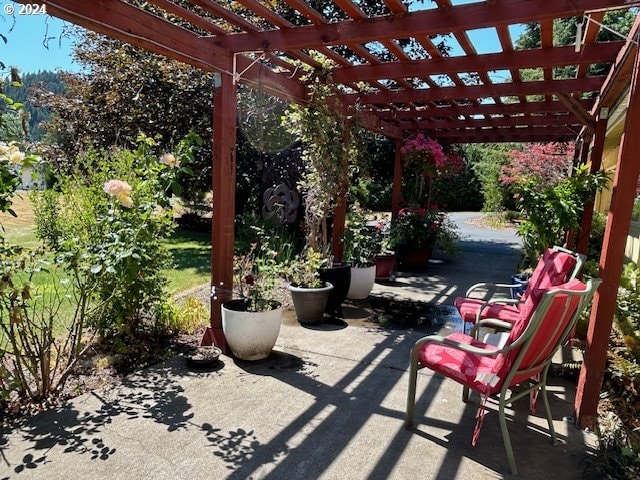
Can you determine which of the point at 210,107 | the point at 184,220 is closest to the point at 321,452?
the point at 210,107

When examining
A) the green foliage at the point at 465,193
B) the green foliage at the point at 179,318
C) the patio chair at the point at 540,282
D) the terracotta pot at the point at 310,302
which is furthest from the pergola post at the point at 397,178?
the green foliage at the point at 465,193

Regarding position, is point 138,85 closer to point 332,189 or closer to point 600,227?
point 332,189

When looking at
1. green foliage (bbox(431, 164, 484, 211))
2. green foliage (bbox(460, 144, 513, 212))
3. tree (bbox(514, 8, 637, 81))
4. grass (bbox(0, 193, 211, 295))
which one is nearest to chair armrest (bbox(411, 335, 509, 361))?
grass (bbox(0, 193, 211, 295))

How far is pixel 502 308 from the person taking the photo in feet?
11.7

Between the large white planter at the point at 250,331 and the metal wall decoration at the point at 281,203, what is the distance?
4.37m

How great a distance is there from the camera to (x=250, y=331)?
3357 millimetres

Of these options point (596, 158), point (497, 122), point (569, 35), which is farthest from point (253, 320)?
point (569, 35)

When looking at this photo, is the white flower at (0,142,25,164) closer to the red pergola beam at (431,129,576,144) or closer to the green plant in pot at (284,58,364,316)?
the green plant in pot at (284,58,364,316)

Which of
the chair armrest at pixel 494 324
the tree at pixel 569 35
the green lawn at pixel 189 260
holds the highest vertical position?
the tree at pixel 569 35

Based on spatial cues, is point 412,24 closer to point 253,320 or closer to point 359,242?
point 253,320

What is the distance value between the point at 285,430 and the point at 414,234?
5431mm

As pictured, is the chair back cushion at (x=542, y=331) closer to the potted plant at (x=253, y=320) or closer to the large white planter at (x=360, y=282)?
the potted plant at (x=253, y=320)

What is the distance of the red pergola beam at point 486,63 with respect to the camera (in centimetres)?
343

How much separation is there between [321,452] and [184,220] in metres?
11.4
